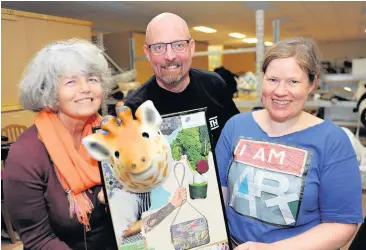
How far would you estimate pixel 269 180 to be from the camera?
923 mm

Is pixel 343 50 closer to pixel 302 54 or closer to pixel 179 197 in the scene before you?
pixel 302 54

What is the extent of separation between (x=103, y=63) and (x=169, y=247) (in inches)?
22.0

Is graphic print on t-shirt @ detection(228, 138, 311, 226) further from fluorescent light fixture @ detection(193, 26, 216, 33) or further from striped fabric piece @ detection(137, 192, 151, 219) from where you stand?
fluorescent light fixture @ detection(193, 26, 216, 33)

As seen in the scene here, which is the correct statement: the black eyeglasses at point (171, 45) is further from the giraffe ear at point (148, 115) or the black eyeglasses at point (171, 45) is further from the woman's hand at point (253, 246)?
the woman's hand at point (253, 246)

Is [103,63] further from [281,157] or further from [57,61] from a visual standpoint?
[281,157]

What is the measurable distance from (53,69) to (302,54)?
671mm

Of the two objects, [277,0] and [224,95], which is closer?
[224,95]

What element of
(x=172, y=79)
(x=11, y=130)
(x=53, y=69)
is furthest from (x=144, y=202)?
(x=11, y=130)

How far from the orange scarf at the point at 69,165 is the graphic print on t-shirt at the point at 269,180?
1.38ft

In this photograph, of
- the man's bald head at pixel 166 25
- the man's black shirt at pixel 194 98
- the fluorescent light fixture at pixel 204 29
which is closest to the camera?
the man's bald head at pixel 166 25

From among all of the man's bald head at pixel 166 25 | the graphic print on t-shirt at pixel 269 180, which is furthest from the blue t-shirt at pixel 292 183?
the man's bald head at pixel 166 25

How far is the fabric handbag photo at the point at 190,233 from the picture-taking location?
3.00ft

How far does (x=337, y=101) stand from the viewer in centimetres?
378

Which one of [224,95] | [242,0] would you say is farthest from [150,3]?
[224,95]
